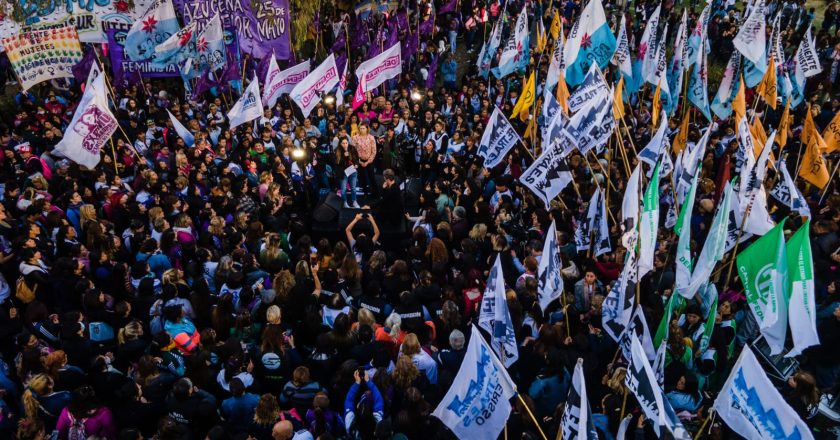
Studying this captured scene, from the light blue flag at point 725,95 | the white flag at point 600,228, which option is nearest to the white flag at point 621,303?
the white flag at point 600,228

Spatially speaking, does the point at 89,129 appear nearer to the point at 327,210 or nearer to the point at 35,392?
the point at 327,210

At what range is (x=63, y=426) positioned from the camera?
586 centimetres

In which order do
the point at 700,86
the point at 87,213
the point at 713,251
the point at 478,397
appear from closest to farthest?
1. the point at 478,397
2. the point at 713,251
3. the point at 87,213
4. the point at 700,86

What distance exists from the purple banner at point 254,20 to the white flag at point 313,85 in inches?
121

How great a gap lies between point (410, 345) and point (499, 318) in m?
0.98

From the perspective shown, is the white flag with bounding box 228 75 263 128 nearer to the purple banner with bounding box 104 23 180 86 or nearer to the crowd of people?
the crowd of people

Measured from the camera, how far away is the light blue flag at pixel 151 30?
14.3m

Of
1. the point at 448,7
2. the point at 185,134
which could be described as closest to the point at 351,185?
the point at 185,134

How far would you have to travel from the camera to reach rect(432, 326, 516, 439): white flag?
5480 millimetres

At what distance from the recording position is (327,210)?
453 inches

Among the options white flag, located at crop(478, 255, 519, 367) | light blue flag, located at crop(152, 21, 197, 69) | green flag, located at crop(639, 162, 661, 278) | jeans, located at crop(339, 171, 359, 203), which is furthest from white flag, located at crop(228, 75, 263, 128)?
green flag, located at crop(639, 162, 661, 278)

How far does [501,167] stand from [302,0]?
1075cm

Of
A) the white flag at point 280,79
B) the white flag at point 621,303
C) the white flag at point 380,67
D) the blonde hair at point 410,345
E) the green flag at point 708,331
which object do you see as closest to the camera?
the blonde hair at point 410,345

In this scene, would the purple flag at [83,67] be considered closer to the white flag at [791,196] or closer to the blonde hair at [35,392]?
the blonde hair at [35,392]
